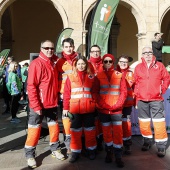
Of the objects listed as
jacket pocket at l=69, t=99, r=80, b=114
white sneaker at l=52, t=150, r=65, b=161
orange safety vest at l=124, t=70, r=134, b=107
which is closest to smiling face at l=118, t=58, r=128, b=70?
orange safety vest at l=124, t=70, r=134, b=107

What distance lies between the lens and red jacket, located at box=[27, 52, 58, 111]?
347 centimetres

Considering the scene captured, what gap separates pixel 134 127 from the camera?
5.18m

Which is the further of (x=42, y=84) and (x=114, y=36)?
(x=114, y=36)

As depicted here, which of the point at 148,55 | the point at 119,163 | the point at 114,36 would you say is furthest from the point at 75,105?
the point at 114,36

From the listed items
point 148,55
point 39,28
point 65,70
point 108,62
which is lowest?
point 65,70

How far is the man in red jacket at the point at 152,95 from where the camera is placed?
13.3 ft

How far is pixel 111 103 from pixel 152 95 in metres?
0.88

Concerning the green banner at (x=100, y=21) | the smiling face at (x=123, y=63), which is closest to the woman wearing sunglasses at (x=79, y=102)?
the smiling face at (x=123, y=63)

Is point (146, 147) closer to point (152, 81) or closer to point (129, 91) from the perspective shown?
point (129, 91)

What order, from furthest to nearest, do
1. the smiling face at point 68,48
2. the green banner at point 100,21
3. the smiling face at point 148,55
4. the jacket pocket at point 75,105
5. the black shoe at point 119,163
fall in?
the green banner at point 100,21 → the smiling face at point 148,55 → the smiling face at point 68,48 → the jacket pocket at point 75,105 → the black shoe at point 119,163

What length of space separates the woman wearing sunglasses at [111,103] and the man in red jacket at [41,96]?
68cm

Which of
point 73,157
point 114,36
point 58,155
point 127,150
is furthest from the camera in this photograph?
point 114,36

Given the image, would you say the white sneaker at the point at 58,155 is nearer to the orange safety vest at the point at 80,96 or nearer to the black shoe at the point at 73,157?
the black shoe at the point at 73,157

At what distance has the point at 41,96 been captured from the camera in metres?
3.60
